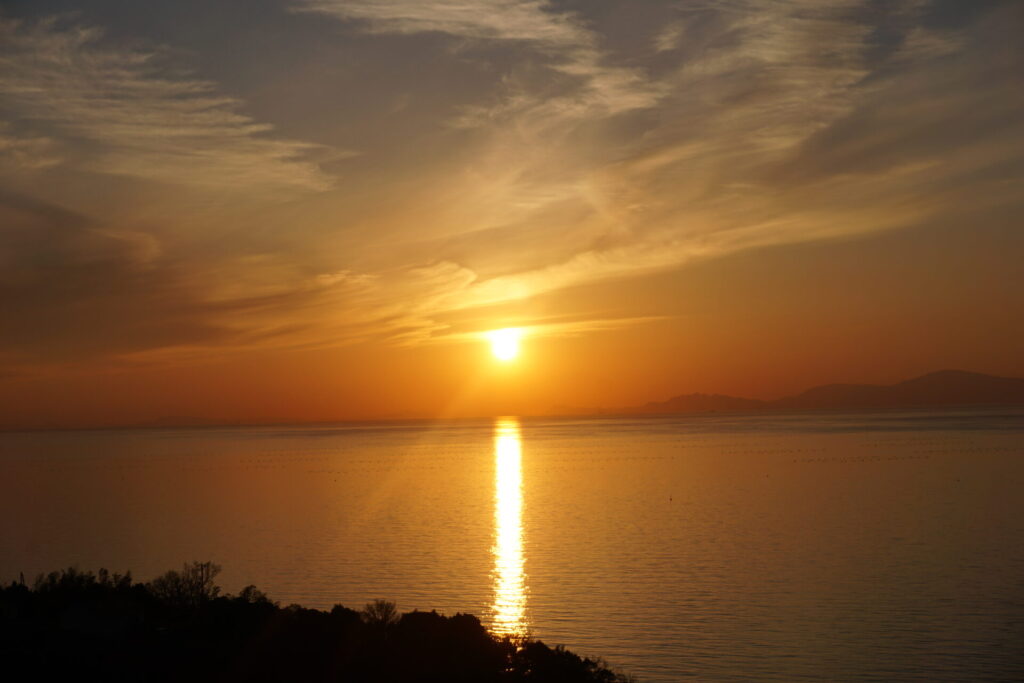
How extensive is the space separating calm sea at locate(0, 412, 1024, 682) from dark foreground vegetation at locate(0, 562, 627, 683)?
5.82 metres

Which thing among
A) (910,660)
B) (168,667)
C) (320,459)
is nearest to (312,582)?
(168,667)

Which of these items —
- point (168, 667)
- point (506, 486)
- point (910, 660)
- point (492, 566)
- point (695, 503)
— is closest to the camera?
point (168, 667)

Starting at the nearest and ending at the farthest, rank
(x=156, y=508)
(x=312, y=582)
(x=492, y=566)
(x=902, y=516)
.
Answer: (x=312, y=582), (x=492, y=566), (x=902, y=516), (x=156, y=508)

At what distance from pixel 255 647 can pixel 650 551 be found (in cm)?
2974

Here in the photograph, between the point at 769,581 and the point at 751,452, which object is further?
the point at 751,452

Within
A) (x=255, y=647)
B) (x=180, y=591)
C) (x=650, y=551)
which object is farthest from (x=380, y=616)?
(x=650, y=551)

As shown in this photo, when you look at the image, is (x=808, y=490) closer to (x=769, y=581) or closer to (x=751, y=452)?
(x=769, y=581)

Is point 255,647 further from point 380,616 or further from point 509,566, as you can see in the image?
point 509,566

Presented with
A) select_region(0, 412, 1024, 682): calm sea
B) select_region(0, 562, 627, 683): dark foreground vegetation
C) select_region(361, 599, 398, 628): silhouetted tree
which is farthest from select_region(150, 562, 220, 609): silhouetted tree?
select_region(361, 599, 398, 628): silhouetted tree

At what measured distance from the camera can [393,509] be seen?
7875 centimetres

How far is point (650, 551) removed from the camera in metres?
51.6

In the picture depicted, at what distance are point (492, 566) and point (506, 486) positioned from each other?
51025 mm

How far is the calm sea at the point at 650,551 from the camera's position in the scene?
106 ft

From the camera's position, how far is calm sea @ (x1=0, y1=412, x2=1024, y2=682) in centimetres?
3225
